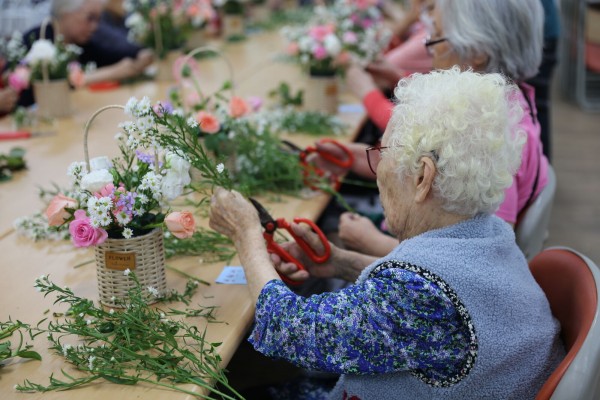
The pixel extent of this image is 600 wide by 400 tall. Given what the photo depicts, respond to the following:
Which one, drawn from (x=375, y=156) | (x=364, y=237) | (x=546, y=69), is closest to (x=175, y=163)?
(x=375, y=156)

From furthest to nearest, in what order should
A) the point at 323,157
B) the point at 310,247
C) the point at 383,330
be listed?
the point at 323,157
the point at 310,247
the point at 383,330

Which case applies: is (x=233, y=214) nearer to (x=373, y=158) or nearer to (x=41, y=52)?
(x=373, y=158)

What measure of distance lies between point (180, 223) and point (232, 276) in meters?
0.34

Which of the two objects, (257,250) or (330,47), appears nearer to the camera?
(257,250)

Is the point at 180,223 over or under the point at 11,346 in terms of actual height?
over

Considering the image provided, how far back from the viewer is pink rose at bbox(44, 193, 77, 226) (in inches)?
61.8

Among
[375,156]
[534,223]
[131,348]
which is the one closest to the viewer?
[131,348]

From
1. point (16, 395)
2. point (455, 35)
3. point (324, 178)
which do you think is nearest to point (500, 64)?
point (455, 35)

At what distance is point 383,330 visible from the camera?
1376 millimetres

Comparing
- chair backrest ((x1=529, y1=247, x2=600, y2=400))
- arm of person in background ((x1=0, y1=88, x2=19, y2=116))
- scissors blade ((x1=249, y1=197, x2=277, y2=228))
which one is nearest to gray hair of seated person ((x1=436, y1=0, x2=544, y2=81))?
chair backrest ((x1=529, y1=247, x2=600, y2=400))

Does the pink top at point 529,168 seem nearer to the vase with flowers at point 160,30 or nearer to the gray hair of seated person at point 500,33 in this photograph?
the gray hair of seated person at point 500,33

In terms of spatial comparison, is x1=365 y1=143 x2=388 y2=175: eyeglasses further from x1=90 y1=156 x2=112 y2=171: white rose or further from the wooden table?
x1=90 y1=156 x2=112 y2=171: white rose

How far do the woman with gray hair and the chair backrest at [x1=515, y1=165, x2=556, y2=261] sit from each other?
2.61 meters

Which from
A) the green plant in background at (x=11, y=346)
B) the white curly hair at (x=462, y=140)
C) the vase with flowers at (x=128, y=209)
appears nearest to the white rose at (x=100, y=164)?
the vase with flowers at (x=128, y=209)
